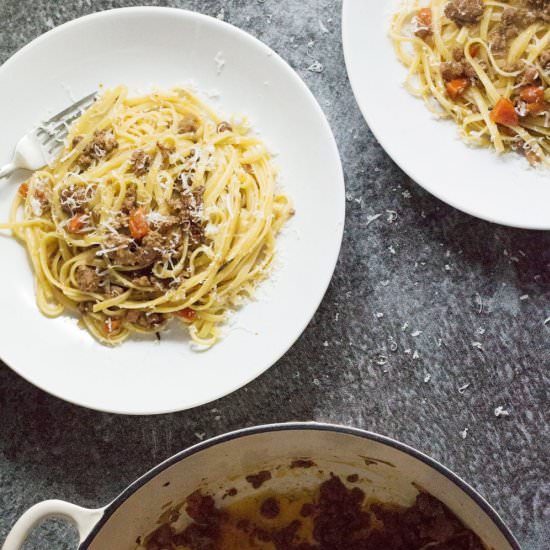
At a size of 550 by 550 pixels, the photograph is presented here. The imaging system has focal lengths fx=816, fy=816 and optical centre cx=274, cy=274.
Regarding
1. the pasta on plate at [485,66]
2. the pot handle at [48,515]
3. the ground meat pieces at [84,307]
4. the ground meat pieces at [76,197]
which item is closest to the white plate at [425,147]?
the pasta on plate at [485,66]

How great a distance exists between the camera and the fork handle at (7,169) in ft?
7.18

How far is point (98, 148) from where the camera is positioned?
224 centimetres

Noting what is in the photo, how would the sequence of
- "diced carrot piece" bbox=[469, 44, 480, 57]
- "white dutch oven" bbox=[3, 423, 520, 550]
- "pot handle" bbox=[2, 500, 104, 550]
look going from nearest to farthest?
"pot handle" bbox=[2, 500, 104, 550], "white dutch oven" bbox=[3, 423, 520, 550], "diced carrot piece" bbox=[469, 44, 480, 57]

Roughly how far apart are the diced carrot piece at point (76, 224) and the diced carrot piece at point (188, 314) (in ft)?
1.17

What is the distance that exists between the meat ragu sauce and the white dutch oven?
4 cm

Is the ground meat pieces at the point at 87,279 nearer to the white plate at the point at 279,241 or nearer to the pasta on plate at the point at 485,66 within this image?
the white plate at the point at 279,241

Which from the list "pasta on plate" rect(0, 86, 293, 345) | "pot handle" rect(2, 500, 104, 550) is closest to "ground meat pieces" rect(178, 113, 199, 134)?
"pasta on plate" rect(0, 86, 293, 345)

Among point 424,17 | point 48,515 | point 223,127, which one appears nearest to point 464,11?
point 424,17

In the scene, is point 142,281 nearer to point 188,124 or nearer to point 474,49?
point 188,124

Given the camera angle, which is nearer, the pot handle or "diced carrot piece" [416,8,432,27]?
the pot handle

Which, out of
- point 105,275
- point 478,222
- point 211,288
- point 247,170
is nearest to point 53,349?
point 105,275

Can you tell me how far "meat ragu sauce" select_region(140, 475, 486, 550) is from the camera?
7.72 ft

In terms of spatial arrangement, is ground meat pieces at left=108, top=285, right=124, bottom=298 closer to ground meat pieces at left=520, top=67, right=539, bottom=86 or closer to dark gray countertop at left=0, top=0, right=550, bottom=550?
dark gray countertop at left=0, top=0, right=550, bottom=550

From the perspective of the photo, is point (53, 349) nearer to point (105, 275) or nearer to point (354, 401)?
point (105, 275)
